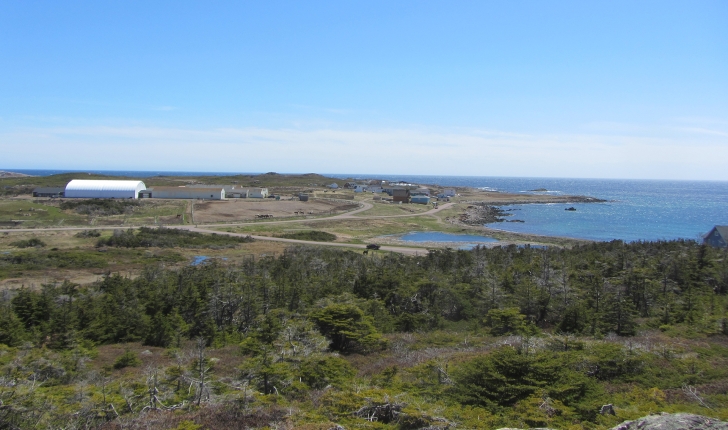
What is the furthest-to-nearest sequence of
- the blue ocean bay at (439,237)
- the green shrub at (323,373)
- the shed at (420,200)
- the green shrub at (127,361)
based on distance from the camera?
the shed at (420,200) < the blue ocean bay at (439,237) < the green shrub at (127,361) < the green shrub at (323,373)

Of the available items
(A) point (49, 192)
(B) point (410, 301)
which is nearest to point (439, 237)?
(B) point (410, 301)

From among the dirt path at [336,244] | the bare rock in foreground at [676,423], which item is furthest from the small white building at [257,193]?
the bare rock in foreground at [676,423]

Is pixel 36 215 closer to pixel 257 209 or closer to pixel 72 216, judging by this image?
pixel 72 216

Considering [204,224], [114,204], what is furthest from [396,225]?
[114,204]

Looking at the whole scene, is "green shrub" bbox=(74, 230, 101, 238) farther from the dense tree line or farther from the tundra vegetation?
the dense tree line

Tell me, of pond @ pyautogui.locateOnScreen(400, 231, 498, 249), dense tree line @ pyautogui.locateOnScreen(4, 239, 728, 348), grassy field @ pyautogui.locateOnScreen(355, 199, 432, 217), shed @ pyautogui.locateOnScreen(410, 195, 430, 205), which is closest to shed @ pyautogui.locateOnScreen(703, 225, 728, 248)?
dense tree line @ pyautogui.locateOnScreen(4, 239, 728, 348)

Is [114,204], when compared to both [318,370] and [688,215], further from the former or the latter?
[688,215]

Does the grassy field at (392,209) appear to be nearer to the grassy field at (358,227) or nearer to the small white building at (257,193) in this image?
the grassy field at (358,227)
